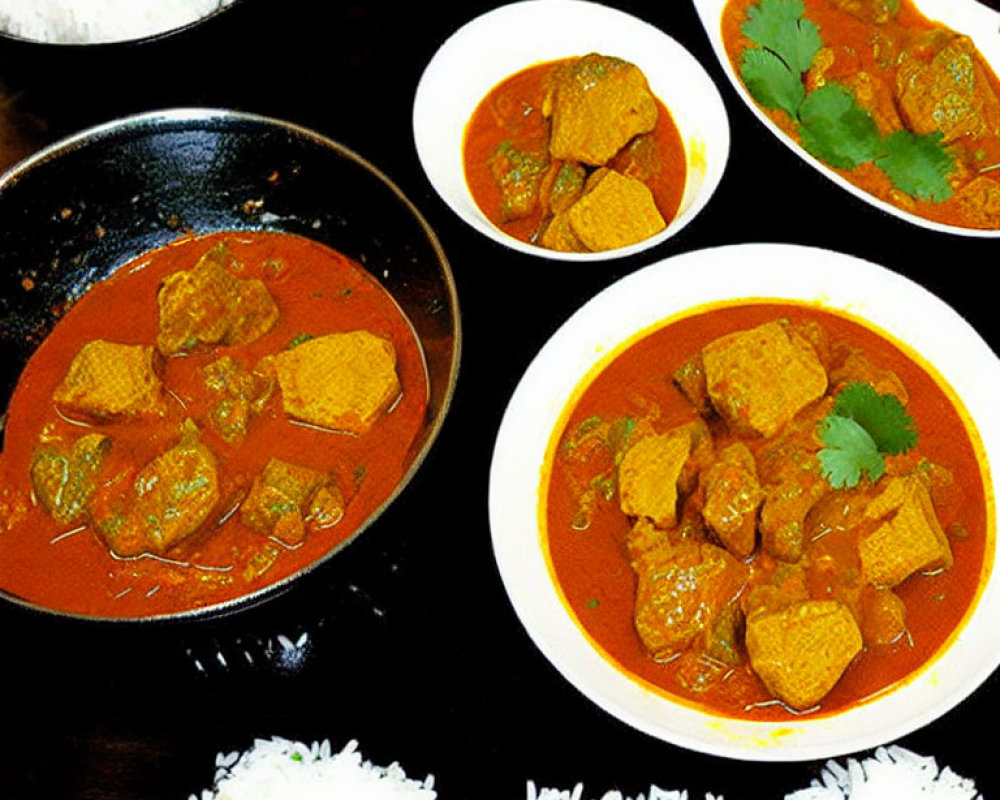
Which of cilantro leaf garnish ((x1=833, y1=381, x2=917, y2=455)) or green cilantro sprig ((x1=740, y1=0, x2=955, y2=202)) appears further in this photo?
green cilantro sprig ((x1=740, y1=0, x2=955, y2=202))

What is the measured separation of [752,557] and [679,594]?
0.25 m

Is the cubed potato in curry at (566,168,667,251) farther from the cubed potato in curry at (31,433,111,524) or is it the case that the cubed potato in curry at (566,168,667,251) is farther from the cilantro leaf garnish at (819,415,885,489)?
the cubed potato in curry at (31,433,111,524)

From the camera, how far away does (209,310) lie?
8.75 ft

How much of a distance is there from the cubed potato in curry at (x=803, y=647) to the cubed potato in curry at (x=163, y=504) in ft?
3.77

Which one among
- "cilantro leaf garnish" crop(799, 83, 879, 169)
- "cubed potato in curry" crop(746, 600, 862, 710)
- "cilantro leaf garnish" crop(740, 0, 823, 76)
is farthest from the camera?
"cilantro leaf garnish" crop(740, 0, 823, 76)

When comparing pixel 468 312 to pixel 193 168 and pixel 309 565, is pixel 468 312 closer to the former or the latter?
pixel 193 168

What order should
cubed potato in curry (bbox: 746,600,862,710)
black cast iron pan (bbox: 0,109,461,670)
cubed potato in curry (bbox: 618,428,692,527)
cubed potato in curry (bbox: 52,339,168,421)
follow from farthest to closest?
black cast iron pan (bbox: 0,109,461,670)
cubed potato in curry (bbox: 52,339,168,421)
cubed potato in curry (bbox: 618,428,692,527)
cubed potato in curry (bbox: 746,600,862,710)

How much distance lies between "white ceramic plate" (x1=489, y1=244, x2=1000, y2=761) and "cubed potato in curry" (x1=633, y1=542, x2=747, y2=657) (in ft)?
0.37

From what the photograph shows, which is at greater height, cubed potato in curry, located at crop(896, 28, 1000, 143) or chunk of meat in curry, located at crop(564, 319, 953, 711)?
cubed potato in curry, located at crop(896, 28, 1000, 143)

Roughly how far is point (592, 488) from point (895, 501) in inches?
25.2

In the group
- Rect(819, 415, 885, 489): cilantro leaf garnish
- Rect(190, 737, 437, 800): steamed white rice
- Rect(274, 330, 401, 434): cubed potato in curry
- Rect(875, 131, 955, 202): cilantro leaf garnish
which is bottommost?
Rect(190, 737, 437, 800): steamed white rice

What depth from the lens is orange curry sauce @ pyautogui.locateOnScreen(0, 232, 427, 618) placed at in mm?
2441

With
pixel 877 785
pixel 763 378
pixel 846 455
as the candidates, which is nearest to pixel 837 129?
pixel 763 378

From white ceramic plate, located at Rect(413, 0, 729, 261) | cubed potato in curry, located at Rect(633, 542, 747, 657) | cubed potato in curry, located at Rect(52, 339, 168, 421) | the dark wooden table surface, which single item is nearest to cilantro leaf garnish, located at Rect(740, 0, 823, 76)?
white ceramic plate, located at Rect(413, 0, 729, 261)
